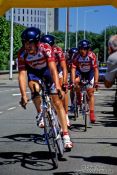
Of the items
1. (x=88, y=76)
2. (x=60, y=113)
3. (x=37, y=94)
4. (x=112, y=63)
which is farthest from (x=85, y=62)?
(x=112, y=63)

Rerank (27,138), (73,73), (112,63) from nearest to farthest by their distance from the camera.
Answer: (112,63) < (27,138) < (73,73)

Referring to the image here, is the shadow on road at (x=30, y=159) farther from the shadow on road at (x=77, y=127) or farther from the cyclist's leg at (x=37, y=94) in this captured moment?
the shadow on road at (x=77, y=127)

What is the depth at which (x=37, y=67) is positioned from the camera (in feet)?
27.7

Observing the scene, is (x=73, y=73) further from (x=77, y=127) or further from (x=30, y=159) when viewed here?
(x=30, y=159)

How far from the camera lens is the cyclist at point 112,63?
6.11 m

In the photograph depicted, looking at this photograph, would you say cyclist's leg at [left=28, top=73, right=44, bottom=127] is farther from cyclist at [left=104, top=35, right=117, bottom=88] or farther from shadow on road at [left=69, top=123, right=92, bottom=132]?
shadow on road at [left=69, top=123, right=92, bottom=132]

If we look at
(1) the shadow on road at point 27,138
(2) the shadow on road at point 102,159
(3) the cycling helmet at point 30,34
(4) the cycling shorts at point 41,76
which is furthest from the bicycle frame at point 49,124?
(1) the shadow on road at point 27,138

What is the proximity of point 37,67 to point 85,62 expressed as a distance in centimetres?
395

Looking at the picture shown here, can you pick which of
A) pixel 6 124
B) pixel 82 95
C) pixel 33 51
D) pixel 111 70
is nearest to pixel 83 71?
pixel 82 95

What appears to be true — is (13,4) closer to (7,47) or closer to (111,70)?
(111,70)

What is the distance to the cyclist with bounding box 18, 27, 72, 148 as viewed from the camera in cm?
783

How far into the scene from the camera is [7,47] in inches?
3091

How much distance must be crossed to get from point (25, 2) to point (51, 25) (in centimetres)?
13958

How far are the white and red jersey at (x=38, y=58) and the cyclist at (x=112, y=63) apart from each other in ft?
6.14
